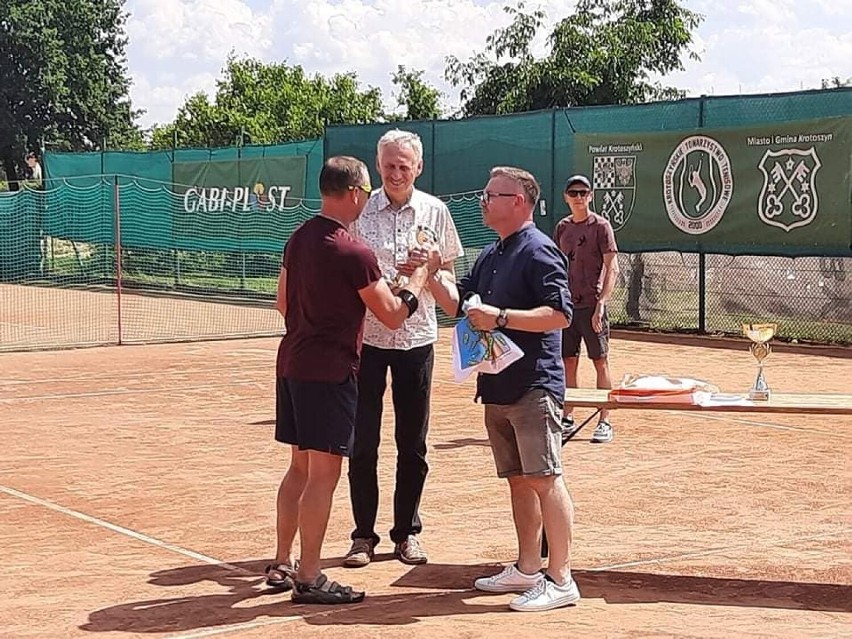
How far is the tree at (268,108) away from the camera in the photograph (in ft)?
149

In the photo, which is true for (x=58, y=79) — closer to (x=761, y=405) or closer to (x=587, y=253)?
(x=587, y=253)

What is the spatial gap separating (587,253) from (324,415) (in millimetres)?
5006

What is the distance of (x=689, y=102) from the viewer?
19672mm

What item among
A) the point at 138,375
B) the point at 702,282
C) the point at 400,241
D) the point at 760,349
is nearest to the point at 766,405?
the point at 760,349

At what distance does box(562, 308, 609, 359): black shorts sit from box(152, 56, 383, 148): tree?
1336 inches

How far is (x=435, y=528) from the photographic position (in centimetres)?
766

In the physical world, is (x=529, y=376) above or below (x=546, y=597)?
above

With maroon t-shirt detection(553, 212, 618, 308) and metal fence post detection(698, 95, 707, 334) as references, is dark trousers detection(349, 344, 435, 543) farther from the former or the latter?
metal fence post detection(698, 95, 707, 334)

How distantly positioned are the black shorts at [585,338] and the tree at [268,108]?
111 feet

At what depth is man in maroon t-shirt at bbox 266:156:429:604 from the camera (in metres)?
5.97

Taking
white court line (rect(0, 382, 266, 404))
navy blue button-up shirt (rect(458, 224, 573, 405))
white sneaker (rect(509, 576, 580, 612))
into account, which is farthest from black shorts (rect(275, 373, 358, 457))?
white court line (rect(0, 382, 266, 404))

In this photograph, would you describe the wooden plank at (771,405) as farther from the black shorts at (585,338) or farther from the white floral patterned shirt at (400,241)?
the black shorts at (585,338)

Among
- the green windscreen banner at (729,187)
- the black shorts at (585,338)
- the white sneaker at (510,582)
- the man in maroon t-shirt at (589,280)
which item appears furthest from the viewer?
the green windscreen banner at (729,187)

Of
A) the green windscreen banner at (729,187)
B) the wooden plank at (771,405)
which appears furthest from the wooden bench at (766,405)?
the green windscreen banner at (729,187)
